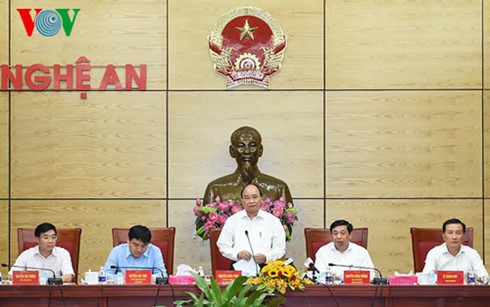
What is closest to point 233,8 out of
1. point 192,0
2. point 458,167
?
point 192,0

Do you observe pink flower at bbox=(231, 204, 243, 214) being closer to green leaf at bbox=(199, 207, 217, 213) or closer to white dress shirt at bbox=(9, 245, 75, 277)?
green leaf at bbox=(199, 207, 217, 213)

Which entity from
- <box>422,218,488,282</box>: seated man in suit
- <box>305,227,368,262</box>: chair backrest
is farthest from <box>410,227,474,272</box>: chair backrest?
<box>305,227,368,262</box>: chair backrest

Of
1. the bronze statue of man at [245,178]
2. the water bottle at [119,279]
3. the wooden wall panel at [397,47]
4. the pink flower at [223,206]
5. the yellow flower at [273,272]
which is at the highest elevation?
the wooden wall panel at [397,47]

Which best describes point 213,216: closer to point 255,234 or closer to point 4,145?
point 255,234

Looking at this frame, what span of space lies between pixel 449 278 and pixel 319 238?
4.00 ft

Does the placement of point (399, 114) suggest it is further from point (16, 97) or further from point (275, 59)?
point (16, 97)

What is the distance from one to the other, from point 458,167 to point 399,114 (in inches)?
25.8

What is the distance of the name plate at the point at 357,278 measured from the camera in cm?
512

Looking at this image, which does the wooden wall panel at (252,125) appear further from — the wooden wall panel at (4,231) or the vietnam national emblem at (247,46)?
the wooden wall panel at (4,231)

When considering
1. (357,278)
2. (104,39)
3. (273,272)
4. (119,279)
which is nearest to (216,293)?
(273,272)

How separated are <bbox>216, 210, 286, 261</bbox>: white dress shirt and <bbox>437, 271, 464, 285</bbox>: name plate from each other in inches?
47.7

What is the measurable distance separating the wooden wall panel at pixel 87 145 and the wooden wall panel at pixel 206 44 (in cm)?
33

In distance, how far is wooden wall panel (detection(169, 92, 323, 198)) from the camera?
7.49 metres

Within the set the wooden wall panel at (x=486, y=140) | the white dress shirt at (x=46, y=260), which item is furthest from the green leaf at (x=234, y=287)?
the wooden wall panel at (x=486, y=140)
